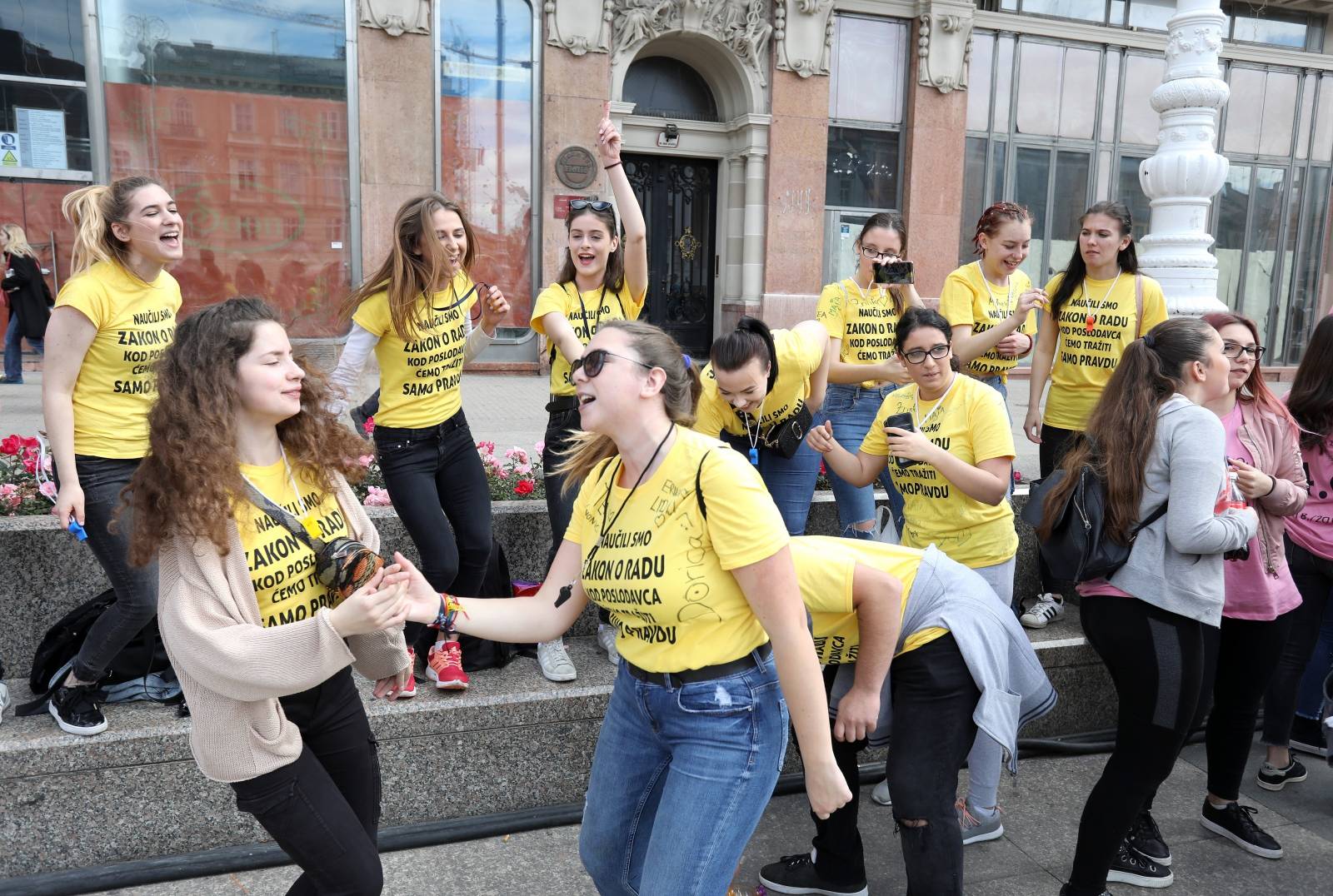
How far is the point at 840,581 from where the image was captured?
8.63 ft

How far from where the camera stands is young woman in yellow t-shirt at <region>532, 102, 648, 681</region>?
13.6 feet

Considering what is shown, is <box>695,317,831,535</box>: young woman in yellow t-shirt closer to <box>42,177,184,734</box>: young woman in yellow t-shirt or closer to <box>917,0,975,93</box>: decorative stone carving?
<box>42,177,184,734</box>: young woman in yellow t-shirt

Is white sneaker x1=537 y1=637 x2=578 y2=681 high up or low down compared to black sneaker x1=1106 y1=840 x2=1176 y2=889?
up

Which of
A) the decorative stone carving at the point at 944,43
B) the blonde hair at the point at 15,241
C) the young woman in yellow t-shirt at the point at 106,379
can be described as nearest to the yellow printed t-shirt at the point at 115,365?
the young woman in yellow t-shirt at the point at 106,379

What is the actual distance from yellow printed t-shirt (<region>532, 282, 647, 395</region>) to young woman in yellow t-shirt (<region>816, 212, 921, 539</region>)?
1.15 metres

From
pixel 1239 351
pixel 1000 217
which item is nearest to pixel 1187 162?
pixel 1000 217

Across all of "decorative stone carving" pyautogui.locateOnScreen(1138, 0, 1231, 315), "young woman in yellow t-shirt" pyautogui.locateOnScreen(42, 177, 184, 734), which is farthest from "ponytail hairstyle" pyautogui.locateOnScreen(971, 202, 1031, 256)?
"young woman in yellow t-shirt" pyautogui.locateOnScreen(42, 177, 184, 734)

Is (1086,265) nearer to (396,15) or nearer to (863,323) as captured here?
(863,323)

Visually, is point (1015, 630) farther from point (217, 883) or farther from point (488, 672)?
point (217, 883)

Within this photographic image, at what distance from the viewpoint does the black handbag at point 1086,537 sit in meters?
3.15

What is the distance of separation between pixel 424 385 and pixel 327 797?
184 centimetres

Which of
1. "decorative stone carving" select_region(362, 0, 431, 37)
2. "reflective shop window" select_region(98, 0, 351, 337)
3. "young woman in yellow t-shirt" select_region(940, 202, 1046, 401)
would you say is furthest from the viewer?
"decorative stone carving" select_region(362, 0, 431, 37)

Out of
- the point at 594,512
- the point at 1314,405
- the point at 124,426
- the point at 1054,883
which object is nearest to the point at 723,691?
the point at 594,512

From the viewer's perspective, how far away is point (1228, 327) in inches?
153
